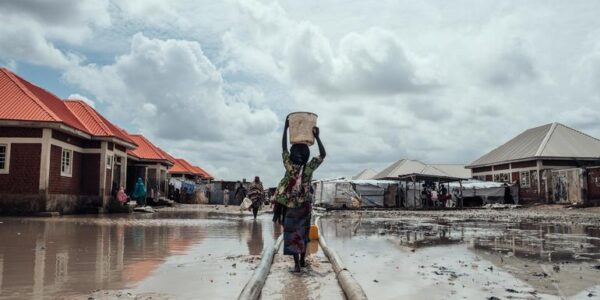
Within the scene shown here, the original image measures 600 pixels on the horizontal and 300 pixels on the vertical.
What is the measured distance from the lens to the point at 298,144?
7164 millimetres

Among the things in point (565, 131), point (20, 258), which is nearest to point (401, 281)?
point (20, 258)

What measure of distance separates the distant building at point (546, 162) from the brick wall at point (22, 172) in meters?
31.3

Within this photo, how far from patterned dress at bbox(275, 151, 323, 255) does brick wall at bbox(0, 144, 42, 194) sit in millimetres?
16354

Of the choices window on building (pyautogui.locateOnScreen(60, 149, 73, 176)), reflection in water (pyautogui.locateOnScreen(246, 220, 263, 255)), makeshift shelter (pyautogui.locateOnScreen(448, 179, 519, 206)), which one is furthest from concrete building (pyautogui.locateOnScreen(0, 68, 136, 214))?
makeshift shelter (pyautogui.locateOnScreen(448, 179, 519, 206))

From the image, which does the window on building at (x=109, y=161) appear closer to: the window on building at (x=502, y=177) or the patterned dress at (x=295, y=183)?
the patterned dress at (x=295, y=183)

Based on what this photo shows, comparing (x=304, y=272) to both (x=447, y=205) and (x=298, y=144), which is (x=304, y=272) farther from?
(x=447, y=205)

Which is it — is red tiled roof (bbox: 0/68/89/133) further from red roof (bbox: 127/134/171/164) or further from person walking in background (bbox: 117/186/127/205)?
red roof (bbox: 127/134/171/164)

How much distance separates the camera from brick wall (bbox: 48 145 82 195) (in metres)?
20.6

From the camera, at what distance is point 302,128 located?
7051mm

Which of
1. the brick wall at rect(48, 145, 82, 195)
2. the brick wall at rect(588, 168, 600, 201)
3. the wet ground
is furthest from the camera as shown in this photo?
the brick wall at rect(588, 168, 600, 201)

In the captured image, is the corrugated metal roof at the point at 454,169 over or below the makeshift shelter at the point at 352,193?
over

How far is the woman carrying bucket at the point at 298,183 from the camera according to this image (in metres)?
6.69

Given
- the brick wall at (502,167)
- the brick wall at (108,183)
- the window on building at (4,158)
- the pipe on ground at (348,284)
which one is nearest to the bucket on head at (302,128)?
the pipe on ground at (348,284)

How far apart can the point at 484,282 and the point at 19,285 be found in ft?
17.3
